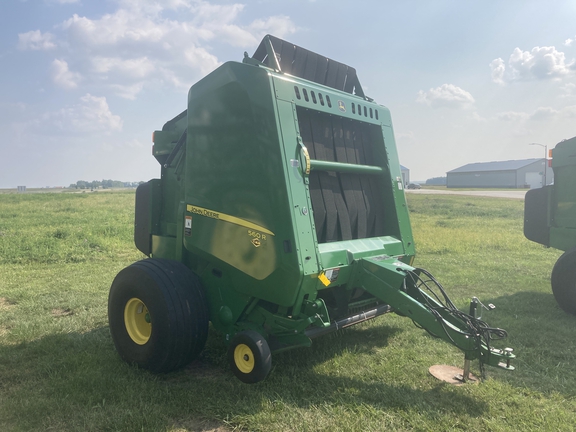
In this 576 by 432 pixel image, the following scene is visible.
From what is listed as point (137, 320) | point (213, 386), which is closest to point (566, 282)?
point (213, 386)

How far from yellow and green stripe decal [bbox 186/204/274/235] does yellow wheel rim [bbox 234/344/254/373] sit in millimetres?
908

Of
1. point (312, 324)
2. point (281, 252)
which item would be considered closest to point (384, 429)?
point (312, 324)

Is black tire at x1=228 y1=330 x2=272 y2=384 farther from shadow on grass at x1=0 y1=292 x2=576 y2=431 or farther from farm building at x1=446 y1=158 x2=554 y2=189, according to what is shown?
farm building at x1=446 y1=158 x2=554 y2=189

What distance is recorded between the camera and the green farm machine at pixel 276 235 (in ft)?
11.0

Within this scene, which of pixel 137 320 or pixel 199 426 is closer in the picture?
pixel 199 426

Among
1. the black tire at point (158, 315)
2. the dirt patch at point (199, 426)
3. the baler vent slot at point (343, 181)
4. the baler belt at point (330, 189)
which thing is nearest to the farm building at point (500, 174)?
the baler vent slot at point (343, 181)

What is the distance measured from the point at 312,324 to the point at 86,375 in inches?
75.4

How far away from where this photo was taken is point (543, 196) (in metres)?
6.25

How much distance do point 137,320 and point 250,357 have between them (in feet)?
4.33

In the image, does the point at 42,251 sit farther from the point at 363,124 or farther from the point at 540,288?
the point at 540,288

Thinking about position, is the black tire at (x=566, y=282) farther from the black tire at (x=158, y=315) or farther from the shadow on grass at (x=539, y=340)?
the black tire at (x=158, y=315)

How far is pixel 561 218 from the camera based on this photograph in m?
5.96

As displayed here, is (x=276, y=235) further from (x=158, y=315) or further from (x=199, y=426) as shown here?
(x=199, y=426)

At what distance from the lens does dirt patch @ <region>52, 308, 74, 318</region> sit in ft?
18.2
